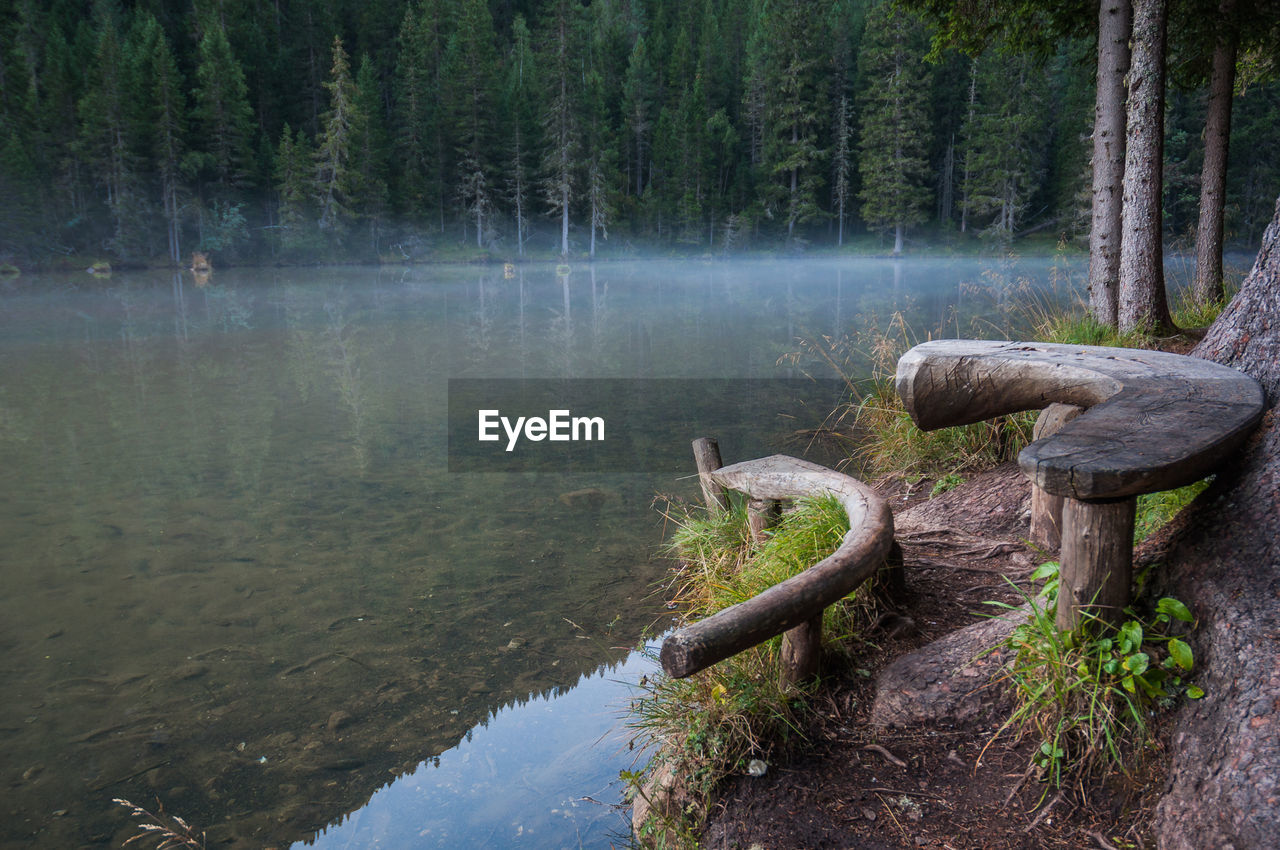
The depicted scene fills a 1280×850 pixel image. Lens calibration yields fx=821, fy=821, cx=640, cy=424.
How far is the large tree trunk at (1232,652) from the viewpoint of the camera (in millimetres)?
1999

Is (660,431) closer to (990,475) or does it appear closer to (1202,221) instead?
(990,475)

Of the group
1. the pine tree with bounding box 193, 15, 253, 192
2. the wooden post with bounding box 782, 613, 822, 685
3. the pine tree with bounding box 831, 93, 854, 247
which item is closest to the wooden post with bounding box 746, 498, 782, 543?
the wooden post with bounding box 782, 613, 822, 685

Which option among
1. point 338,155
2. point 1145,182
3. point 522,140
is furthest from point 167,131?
point 1145,182

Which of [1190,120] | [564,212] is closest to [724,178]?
[564,212]

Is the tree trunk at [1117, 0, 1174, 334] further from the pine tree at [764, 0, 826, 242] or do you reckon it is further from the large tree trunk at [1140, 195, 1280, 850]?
the pine tree at [764, 0, 826, 242]

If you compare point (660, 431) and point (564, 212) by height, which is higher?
point (564, 212)

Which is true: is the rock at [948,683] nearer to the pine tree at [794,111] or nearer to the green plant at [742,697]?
the green plant at [742,697]

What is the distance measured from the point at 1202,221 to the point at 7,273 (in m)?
41.4

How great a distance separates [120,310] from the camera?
22.3 meters

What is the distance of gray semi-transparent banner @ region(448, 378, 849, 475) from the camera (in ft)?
27.1

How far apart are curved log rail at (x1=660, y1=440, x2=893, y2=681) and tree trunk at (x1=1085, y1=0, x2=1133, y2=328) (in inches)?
180

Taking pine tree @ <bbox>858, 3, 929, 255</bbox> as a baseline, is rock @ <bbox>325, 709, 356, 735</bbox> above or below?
below

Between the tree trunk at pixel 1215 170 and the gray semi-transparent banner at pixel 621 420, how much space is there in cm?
397

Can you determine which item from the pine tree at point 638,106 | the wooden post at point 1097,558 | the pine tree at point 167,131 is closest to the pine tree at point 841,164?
the pine tree at point 638,106
